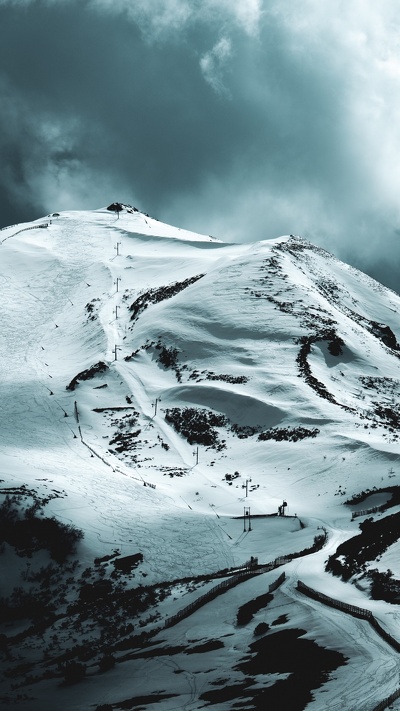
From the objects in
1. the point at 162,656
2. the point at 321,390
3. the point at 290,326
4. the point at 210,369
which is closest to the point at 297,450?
the point at 321,390

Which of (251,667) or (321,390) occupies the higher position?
(321,390)

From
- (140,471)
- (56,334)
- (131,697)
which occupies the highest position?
(56,334)

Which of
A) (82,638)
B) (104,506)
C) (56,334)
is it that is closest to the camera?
(82,638)

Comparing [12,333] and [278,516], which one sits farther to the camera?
[12,333]

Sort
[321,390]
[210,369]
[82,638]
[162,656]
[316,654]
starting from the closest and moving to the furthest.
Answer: [316,654] < [162,656] < [82,638] < [321,390] < [210,369]

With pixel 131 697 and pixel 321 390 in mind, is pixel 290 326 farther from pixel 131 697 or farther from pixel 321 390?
pixel 131 697

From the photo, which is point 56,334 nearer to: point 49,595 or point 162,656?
point 49,595
